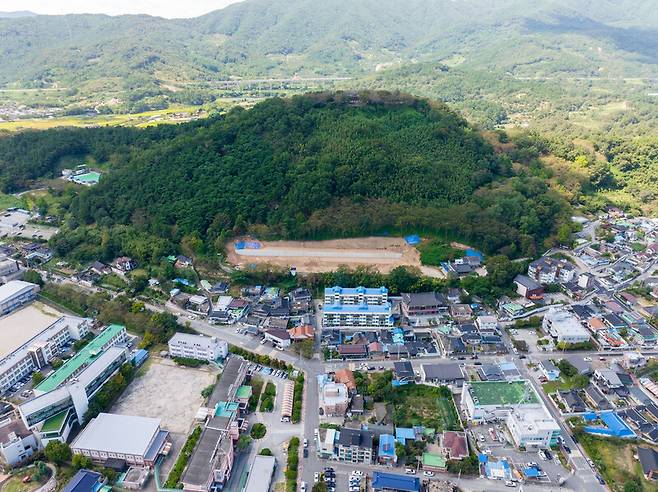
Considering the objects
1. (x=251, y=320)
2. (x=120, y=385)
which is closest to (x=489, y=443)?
(x=251, y=320)

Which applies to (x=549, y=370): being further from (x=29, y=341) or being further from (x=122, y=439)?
(x=29, y=341)

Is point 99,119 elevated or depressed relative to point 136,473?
elevated

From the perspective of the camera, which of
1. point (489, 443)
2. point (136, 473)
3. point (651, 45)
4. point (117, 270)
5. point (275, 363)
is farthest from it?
point (651, 45)

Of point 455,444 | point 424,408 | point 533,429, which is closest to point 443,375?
point 424,408

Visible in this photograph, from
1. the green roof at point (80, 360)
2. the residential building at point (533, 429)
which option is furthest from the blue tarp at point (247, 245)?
the residential building at point (533, 429)

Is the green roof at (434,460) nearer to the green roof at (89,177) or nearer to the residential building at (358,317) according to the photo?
the residential building at (358,317)

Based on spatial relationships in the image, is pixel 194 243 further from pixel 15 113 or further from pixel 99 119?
pixel 15 113

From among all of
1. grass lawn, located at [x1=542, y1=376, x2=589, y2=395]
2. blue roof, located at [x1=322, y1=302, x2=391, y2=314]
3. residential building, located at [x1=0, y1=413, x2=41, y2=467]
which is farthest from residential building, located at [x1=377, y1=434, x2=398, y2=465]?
residential building, located at [x1=0, y1=413, x2=41, y2=467]

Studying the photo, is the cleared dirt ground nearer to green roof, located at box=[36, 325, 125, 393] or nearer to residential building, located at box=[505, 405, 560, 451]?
green roof, located at box=[36, 325, 125, 393]
